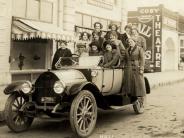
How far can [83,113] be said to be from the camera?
6617 millimetres

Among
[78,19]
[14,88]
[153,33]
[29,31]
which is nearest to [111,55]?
[14,88]

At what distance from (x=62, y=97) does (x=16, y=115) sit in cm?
98

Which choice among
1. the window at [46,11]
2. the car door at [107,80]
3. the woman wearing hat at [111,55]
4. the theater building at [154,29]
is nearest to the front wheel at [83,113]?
the car door at [107,80]

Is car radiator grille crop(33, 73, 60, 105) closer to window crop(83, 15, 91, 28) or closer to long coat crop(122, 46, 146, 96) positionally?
long coat crop(122, 46, 146, 96)

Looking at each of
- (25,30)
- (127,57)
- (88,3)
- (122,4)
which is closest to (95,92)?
(127,57)

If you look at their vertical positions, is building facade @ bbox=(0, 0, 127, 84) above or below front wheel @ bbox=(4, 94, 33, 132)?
above

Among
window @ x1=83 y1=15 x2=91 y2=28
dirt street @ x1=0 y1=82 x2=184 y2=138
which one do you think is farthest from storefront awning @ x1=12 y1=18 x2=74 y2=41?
dirt street @ x1=0 y1=82 x2=184 y2=138

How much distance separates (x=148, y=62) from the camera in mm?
36250

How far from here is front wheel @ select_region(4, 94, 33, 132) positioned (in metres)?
6.77

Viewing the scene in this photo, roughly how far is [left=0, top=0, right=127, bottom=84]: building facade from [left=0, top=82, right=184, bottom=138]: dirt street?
22.2 ft

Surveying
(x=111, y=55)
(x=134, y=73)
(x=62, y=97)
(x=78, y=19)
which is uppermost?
(x=78, y=19)

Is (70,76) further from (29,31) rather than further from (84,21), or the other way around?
(84,21)

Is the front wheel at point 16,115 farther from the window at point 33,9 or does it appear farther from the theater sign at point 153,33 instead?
the theater sign at point 153,33

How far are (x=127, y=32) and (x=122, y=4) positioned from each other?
56.7 feet
